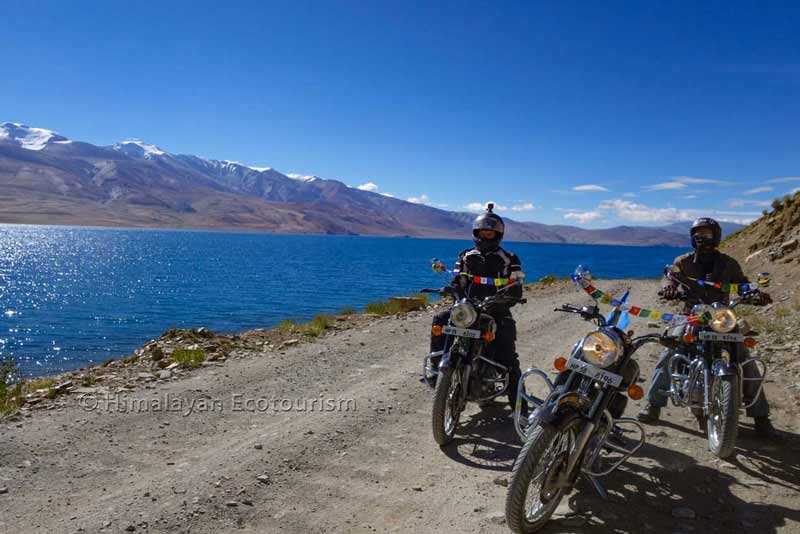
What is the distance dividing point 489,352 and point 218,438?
11.5 feet

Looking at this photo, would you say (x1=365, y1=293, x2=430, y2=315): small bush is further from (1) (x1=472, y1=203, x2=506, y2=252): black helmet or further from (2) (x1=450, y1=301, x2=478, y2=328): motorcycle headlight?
(2) (x1=450, y1=301, x2=478, y2=328): motorcycle headlight

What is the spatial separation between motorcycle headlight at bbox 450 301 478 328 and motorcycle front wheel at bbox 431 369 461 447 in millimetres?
562

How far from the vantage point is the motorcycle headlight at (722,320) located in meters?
5.48

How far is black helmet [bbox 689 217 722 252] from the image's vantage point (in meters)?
6.53

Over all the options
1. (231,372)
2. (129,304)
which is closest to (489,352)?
(231,372)

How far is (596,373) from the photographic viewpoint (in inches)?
162

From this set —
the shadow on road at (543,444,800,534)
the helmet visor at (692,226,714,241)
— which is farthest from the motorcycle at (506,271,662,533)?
the helmet visor at (692,226,714,241)

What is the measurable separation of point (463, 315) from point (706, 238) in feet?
10.6

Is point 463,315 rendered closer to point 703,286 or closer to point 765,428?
point 703,286

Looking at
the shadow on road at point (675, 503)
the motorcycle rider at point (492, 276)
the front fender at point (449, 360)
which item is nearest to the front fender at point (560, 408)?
the shadow on road at point (675, 503)

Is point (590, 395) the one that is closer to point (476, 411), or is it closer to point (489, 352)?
point (489, 352)

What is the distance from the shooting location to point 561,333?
13.4 meters

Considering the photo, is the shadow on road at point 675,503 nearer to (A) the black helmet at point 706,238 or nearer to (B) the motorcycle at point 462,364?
(B) the motorcycle at point 462,364

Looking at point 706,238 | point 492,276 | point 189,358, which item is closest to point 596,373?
point 492,276
